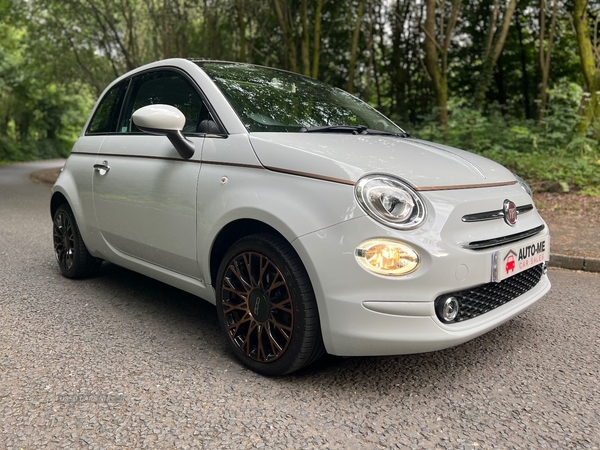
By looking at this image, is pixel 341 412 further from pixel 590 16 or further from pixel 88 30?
pixel 88 30

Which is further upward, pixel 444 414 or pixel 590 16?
pixel 590 16

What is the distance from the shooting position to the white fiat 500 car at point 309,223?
223 centimetres

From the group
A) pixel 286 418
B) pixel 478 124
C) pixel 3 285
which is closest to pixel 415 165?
pixel 286 418

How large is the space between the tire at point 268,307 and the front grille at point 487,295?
1.98ft

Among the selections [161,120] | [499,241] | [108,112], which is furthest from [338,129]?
[108,112]

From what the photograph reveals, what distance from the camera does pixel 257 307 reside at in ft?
→ 8.46

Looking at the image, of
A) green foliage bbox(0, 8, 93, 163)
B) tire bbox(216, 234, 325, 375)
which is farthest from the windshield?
green foliage bbox(0, 8, 93, 163)

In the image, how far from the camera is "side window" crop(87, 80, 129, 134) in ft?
12.7

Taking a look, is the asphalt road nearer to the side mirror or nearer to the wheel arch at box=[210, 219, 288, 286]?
the wheel arch at box=[210, 219, 288, 286]

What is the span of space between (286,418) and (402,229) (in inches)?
37.2

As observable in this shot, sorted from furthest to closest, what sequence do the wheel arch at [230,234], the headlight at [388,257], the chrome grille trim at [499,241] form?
the wheel arch at [230,234] < the chrome grille trim at [499,241] < the headlight at [388,257]

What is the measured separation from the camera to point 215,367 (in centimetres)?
270

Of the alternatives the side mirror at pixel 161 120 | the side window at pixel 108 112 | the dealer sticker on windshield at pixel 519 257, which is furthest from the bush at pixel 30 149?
the dealer sticker on windshield at pixel 519 257

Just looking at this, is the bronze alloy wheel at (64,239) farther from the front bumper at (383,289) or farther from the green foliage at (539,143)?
the green foliage at (539,143)
